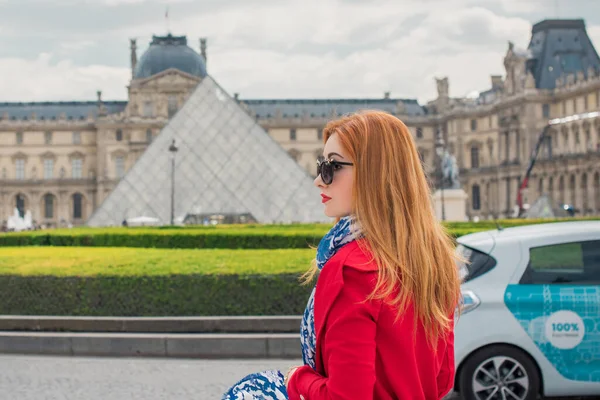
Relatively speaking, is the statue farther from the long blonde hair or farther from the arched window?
the arched window

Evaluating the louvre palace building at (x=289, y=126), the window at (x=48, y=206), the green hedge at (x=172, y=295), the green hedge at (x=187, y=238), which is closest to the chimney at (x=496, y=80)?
the louvre palace building at (x=289, y=126)

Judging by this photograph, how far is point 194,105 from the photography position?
3250 cm

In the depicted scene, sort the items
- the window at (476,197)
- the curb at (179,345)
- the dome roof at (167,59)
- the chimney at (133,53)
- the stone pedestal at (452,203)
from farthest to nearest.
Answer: the chimney at (133,53)
the dome roof at (167,59)
the window at (476,197)
the stone pedestal at (452,203)
the curb at (179,345)

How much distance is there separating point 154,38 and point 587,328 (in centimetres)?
7743

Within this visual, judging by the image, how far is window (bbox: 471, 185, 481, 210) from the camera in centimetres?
7138

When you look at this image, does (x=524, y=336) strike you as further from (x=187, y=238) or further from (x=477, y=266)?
(x=187, y=238)

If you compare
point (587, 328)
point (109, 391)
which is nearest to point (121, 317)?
point (109, 391)

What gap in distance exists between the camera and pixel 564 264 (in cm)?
586

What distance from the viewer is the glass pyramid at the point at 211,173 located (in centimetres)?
3111

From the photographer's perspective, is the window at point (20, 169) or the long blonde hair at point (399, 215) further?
the window at point (20, 169)

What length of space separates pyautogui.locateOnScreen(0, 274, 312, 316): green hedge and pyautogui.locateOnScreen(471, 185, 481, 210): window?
63.4 m

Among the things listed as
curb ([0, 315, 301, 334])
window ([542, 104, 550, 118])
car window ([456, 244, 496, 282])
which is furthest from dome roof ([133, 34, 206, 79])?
car window ([456, 244, 496, 282])

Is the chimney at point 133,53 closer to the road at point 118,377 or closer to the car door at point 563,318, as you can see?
the road at point 118,377

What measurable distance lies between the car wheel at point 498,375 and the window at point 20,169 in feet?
261
